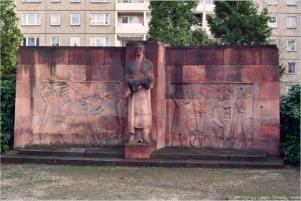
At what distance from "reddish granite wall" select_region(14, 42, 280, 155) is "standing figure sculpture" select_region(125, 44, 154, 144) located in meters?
0.36

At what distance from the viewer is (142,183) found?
35.9 ft

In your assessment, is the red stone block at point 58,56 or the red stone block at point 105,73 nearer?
the red stone block at point 105,73

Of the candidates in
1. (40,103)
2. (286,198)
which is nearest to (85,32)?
(40,103)

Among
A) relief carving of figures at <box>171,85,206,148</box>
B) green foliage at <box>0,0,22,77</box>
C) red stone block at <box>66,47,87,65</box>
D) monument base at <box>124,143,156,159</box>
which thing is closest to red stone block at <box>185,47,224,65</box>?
relief carving of figures at <box>171,85,206,148</box>

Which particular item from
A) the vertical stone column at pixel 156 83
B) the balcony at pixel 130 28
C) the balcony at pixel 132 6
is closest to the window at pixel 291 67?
the balcony at pixel 130 28

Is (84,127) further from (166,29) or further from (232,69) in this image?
(166,29)

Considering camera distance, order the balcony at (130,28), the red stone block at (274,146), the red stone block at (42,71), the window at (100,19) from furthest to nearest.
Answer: the window at (100,19) < the balcony at (130,28) < the red stone block at (42,71) < the red stone block at (274,146)

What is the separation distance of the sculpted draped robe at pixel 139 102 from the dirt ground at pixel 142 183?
151 centimetres

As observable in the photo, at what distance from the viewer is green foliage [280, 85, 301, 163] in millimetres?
13680

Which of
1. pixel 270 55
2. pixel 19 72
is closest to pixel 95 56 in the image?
pixel 19 72

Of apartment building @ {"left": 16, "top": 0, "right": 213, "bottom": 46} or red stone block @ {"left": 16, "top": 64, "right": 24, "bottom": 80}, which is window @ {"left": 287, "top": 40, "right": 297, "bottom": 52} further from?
red stone block @ {"left": 16, "top": 64, "right": 24, "bottom": 80}

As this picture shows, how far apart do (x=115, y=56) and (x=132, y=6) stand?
3934 cm

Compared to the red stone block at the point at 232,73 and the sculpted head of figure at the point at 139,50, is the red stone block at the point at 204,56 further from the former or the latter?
the sculpted head of figure at the point at 139,50

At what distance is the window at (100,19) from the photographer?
5431 cm
